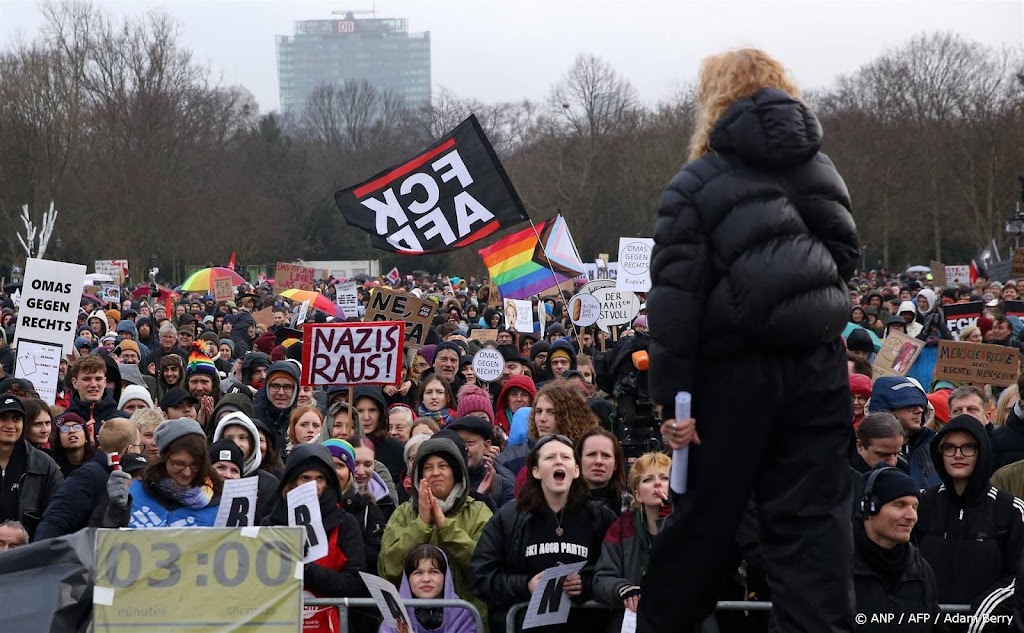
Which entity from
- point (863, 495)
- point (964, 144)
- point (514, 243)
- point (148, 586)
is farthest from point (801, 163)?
point (964, 144)

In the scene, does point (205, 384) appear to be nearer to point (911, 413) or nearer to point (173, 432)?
point (173, 432)

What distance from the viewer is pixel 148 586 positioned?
5.34 meters

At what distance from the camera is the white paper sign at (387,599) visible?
5.83 meters

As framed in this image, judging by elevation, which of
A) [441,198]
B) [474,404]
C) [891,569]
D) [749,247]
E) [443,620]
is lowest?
[443,620]

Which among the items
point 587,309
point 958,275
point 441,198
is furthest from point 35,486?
point 958,275

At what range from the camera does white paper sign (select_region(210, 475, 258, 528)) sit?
20.0 feet

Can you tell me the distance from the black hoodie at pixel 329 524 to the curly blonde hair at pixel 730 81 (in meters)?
2.80

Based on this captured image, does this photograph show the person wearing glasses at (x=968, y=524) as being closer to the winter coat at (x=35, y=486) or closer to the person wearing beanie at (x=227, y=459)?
the person wearing beanie at (x=227, y=459)

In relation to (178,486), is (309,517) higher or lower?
lower

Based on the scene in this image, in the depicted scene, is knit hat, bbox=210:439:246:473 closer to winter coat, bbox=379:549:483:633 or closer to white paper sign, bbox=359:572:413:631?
winter coat, bbox=379:549:483:633

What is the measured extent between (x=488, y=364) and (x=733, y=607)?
740 cm

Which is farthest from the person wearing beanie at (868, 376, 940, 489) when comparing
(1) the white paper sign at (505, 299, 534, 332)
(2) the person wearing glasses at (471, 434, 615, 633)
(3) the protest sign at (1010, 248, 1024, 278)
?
(3) the protest sign at (1010, 248, 1024, 278)

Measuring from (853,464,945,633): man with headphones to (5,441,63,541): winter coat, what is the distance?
13.9 ft

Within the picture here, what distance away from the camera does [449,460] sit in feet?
22.8
